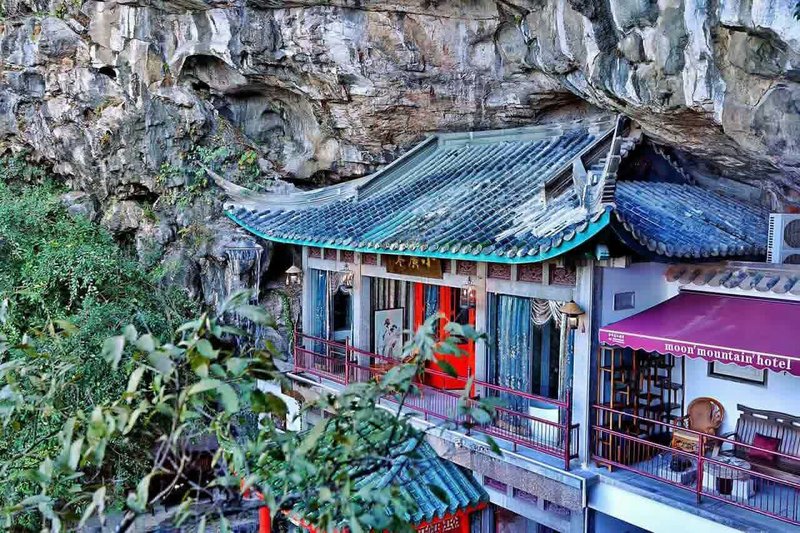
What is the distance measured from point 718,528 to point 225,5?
11261mm

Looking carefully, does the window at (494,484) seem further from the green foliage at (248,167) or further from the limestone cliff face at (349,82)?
the green foliage at (248,167)

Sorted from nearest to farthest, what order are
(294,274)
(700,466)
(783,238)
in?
1. (700,466)
2. (783,238)
3. (294,274)

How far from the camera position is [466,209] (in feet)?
33.8

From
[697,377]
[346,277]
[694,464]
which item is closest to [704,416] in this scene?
[697,377]

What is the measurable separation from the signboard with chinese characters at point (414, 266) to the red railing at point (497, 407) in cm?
145

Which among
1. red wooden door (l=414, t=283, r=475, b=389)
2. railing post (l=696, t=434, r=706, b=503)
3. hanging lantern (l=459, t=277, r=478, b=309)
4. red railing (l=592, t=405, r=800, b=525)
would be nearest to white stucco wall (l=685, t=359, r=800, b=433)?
red railing (l=592, t=405, r=800, b=525)

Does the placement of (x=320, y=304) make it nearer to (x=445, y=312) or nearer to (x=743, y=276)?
(x=445, y=312)

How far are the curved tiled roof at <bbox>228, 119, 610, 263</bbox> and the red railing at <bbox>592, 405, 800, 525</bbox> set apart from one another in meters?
2.25

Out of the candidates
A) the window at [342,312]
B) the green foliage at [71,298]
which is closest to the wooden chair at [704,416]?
the window at [342,312]

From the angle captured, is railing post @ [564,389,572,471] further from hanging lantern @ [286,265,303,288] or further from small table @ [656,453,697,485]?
hanging lantern @ [286,265,303,288]

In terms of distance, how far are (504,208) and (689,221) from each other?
2507 mm

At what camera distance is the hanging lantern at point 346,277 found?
12.0 m

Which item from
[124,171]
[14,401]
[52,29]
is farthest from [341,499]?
[52,29]

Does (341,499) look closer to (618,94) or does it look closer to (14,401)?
(14,401)
